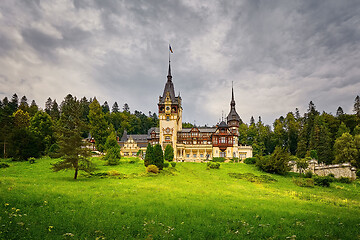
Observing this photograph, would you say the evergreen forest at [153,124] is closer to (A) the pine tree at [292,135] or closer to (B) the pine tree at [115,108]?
(A) the pine tree at [292,135]

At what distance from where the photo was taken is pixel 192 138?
67.6 meters

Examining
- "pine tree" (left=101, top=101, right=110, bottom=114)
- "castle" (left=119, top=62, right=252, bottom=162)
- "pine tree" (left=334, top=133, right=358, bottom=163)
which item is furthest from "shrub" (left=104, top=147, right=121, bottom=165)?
"pine tree" (left=101, top=101, right=110, bottom=114)

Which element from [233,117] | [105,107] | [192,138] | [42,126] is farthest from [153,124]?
[42,126]

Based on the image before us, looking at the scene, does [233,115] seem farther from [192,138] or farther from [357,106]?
[357,106]

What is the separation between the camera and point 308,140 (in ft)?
228

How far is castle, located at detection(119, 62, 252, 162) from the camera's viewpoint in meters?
63.7

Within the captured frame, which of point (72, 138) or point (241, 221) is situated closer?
point (241, 221)

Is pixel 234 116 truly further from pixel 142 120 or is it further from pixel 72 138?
pixel 142 120

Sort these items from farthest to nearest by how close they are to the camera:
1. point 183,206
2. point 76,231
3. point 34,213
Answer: point 183,206
point 34,213
point 76,231

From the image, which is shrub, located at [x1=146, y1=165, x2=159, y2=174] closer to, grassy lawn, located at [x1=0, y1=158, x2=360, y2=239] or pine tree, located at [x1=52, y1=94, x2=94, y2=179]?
pine tree, located at [x1=52, y1=94, x2=94, y2=179]

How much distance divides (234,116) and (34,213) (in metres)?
61.5

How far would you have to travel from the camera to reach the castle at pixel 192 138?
209ft

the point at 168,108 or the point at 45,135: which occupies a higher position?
the point at 168,108

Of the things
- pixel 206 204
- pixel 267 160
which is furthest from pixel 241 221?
pixel 267 160
